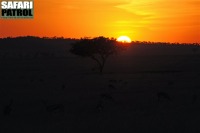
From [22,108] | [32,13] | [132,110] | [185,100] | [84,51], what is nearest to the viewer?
[132,110]

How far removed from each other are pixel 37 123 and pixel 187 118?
706 centimetres

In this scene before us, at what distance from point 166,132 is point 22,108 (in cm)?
1246

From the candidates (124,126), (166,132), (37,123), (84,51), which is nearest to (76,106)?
(37,123)

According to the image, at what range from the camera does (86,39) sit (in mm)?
84000

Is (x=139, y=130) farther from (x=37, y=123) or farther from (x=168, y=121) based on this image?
(x=37, y=123)

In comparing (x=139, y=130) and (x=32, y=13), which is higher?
(x=32, y=13)

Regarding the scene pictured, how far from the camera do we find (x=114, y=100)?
3291 cm

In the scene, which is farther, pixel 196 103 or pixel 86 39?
pixel 86 39

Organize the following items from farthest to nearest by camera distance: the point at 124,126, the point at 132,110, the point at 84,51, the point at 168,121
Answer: the point at 84,51
the point at 132,110
the point at 168,121
the point at 124,126

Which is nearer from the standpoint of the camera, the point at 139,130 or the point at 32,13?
the point at 139,130

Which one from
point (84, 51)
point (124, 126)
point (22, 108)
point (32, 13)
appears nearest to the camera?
point (124, 126)

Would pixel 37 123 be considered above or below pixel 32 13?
below

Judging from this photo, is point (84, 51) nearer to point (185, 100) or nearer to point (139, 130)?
point (185, 100)

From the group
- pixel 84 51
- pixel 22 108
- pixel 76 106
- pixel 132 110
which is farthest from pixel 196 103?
pixel 84 51
